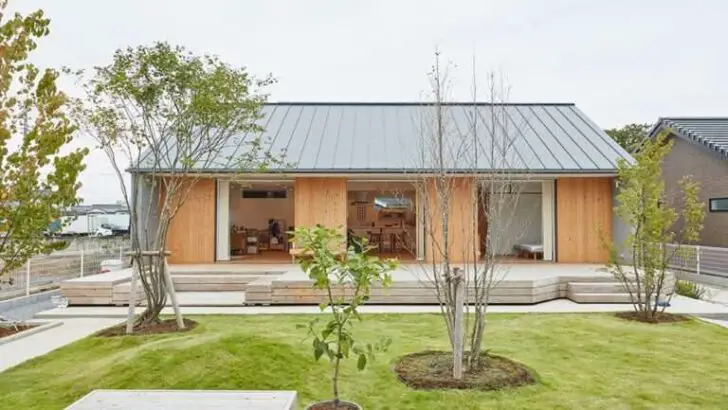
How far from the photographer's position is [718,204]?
14.0 metres

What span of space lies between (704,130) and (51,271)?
17676mm

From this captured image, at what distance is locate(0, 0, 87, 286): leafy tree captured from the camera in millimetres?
4184

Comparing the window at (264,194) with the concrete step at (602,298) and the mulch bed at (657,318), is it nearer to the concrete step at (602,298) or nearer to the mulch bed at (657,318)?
the concrete step at (602,298)

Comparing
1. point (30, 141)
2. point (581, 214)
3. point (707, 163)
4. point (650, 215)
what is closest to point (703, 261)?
point (581, 214)

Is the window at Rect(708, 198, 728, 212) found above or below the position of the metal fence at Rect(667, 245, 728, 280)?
above

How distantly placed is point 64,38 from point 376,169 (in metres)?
6.76

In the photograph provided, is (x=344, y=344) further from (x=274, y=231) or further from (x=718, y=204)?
(x=718, y=204)

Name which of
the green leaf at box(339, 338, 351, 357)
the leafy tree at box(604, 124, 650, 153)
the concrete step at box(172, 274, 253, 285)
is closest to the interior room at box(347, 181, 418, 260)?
the concrete step at box(172, 274, 253, 285)

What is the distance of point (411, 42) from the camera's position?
12.5 metres

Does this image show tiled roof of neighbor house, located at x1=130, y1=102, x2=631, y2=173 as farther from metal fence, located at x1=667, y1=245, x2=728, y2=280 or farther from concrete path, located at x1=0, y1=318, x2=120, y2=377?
concrete path, located at x1=0, y1=318, x2=120, y2=377

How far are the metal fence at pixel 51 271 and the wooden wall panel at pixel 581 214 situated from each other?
1035 cm

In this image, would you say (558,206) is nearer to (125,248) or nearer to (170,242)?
(170,242)

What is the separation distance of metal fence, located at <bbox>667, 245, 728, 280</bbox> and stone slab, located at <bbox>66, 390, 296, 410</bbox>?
9.94 m

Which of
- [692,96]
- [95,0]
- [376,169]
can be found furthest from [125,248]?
[692,96]
